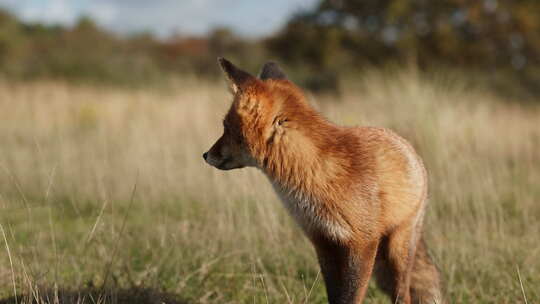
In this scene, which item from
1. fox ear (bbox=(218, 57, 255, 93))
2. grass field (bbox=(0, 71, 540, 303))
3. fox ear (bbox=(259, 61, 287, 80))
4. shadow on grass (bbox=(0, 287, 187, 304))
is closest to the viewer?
fox ear (bbox=(218, 57, 255, 93))

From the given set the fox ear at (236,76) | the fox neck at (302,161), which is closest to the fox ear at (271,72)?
the fox ear at (236,76)

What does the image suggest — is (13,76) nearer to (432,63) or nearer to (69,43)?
(69,43)

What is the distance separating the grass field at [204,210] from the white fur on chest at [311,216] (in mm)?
387

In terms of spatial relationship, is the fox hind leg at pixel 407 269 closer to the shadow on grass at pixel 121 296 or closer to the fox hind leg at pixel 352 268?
the fox hind leg at pixel 352 268

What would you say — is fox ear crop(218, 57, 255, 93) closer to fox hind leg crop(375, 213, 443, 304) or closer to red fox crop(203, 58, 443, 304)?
red fox crop(203, 58, 443, 304)

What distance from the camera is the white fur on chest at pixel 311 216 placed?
2.98 meters

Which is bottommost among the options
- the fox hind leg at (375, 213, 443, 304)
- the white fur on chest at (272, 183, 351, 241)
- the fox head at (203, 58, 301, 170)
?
the fox hind leg at (375, 213, 443, 304)

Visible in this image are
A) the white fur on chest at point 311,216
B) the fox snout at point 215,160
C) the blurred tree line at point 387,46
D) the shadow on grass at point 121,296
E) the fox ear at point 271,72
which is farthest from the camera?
the blurred tree line at point 387,46

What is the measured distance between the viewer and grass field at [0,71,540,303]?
425 cm

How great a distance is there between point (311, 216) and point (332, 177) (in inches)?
9.3

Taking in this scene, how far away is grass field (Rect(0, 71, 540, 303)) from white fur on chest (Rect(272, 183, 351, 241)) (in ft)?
1.27

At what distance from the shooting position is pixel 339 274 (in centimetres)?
318

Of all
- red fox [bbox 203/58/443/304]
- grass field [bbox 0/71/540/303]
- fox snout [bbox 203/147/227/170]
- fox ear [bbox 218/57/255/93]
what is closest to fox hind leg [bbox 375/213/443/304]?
red fox [bbox 203/58/443/304]

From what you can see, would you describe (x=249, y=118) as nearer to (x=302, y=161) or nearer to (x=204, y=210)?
(x=302, y=161)
